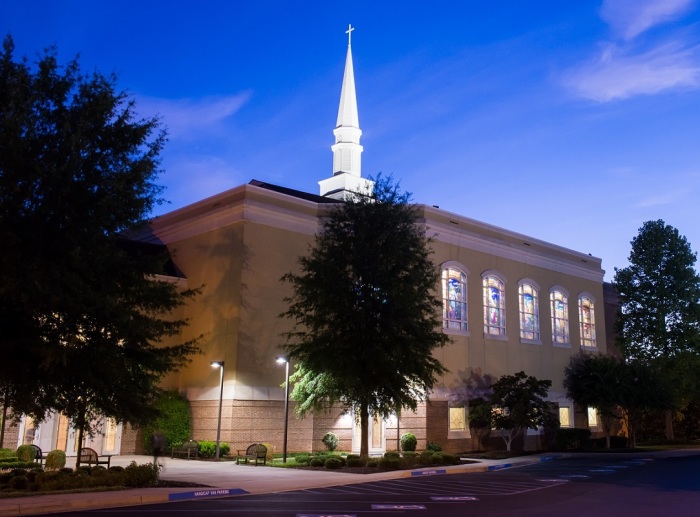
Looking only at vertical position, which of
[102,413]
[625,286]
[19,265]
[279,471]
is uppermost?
[625,286]

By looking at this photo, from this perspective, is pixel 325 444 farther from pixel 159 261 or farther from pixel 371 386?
pixel 159 261

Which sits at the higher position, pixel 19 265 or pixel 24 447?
pixel 19 265

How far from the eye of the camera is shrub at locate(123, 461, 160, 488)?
717 inches

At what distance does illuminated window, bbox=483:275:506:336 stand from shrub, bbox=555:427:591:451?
6.46m

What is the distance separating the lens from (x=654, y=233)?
157ft

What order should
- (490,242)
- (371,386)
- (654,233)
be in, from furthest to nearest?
(654,233) → (490,242) → (371,386)

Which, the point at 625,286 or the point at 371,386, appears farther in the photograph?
the point at 625,286

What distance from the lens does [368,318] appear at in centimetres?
2747

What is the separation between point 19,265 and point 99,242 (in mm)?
2161

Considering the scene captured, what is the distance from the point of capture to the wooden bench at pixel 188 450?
1159 inches

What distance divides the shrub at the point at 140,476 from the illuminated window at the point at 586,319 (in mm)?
34389

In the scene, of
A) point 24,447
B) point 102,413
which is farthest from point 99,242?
point 24,447

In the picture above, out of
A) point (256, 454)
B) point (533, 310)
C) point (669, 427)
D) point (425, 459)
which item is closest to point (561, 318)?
point (533, 310)

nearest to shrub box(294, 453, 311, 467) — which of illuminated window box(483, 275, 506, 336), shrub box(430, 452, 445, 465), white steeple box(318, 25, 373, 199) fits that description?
shrub box(430, 452, 445, 465)
